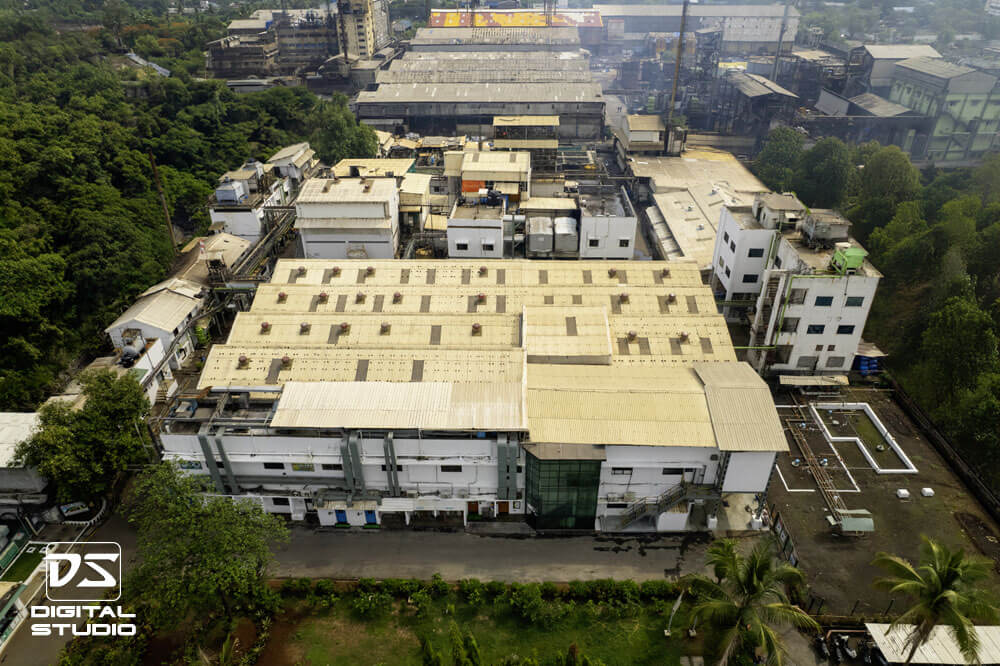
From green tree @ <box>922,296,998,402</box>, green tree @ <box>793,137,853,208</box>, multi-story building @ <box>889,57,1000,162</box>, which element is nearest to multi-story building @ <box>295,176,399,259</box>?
green tree @ <box>922,296,998,402</box>

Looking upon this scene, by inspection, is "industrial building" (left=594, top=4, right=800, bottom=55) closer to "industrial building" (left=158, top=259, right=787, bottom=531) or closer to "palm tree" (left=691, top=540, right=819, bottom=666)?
"industrial building" (left=158, top=259, right=787, bottom=531)

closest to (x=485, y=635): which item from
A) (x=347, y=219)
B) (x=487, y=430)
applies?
(x=487, y=430)

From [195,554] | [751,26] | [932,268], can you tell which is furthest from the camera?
[751,26]

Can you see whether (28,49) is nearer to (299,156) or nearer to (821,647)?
(299,156)

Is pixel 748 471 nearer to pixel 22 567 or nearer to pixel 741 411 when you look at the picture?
pixel 741 411

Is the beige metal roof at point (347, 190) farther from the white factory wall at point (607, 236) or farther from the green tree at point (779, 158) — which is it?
the green tree at point (779, 158)

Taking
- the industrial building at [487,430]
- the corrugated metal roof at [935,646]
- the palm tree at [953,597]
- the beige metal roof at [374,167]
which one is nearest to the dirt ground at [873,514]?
the corrugated metal roof at [935,646]
